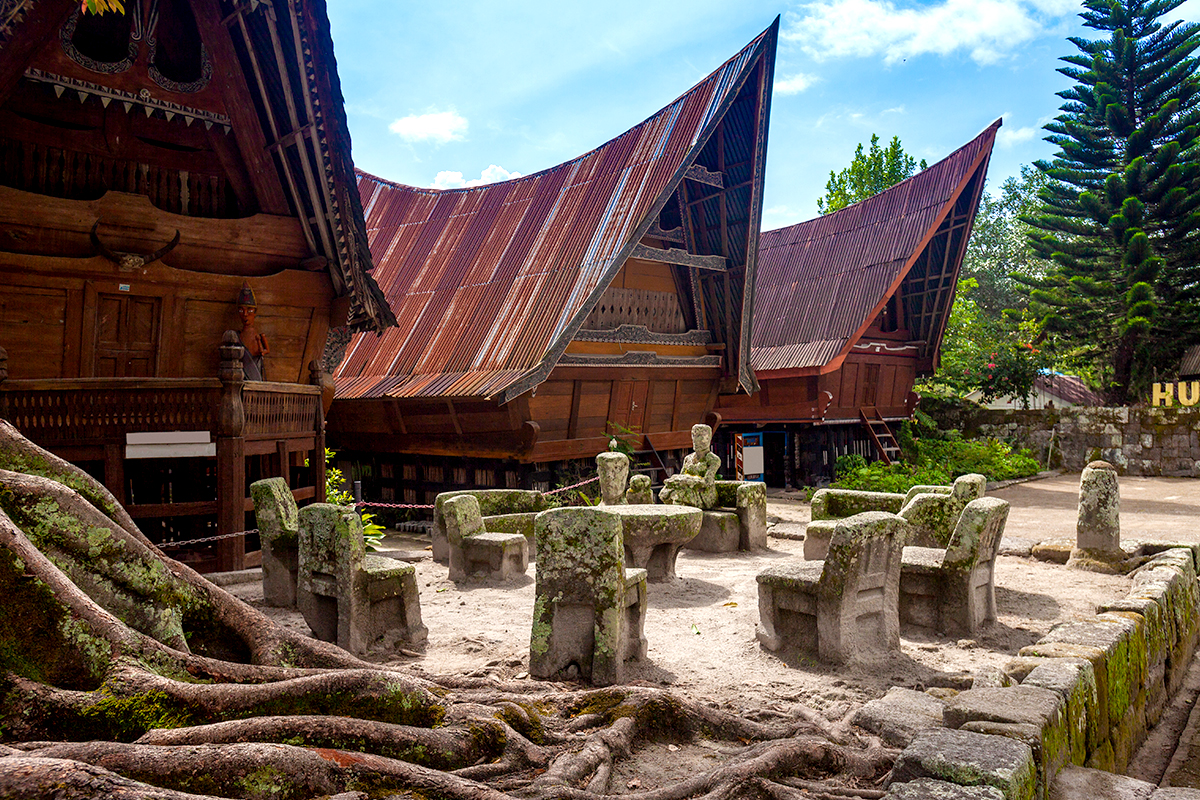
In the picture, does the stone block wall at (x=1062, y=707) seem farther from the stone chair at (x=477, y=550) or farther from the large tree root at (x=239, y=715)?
the stone chair at (x=477, y=550)

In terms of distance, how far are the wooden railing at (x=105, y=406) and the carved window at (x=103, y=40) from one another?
3.95 meters

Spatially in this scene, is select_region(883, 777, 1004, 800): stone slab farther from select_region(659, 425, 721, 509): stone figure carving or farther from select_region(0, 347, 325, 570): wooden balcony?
select_region(659, 425, 721, 509): stone figure carving

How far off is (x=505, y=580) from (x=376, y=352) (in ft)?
28.0

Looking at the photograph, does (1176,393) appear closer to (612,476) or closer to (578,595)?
(612,476)

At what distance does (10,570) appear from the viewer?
3049mm

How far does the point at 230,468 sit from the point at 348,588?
11.1 ft

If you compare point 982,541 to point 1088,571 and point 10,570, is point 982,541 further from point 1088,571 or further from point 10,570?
point 10,570

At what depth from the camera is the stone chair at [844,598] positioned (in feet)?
19.5

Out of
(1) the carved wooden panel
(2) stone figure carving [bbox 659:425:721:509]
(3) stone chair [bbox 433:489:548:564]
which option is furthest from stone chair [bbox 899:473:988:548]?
(1) the carved wooden panel

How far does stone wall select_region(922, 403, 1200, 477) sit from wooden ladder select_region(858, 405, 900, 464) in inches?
171

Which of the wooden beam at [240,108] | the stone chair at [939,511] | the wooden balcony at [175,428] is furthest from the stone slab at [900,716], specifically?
the wooden beam at [240,108]

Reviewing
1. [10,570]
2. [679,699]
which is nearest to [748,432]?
[679,699]

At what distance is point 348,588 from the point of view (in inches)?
246

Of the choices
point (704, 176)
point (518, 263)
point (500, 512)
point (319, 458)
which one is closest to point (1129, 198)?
point (704, 176)
